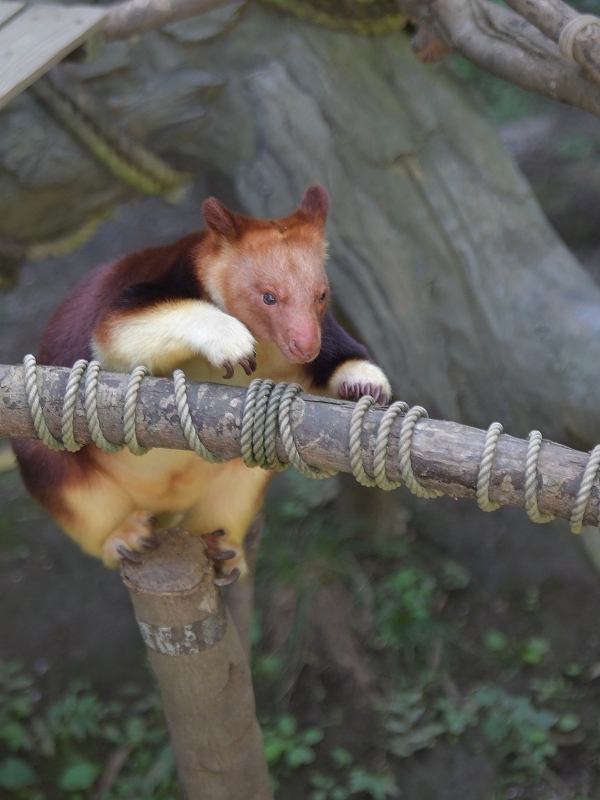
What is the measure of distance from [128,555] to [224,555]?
10.8 inches

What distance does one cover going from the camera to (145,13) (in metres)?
2.89

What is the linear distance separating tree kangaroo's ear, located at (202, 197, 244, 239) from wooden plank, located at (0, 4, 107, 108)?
867 millimetres

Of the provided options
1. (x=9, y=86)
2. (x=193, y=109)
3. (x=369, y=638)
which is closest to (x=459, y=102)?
(x=193, y=109)

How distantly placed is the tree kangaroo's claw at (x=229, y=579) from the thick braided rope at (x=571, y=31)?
70.1 inches

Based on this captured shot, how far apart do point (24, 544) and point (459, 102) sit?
10.2 ft

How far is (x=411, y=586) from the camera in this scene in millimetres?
4379

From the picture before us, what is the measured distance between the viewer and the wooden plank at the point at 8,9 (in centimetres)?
292

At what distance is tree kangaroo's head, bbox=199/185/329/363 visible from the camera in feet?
6.53

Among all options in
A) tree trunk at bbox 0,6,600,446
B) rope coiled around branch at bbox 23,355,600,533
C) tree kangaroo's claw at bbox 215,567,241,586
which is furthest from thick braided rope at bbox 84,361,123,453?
tree trunk at bbox 0,6,600,446

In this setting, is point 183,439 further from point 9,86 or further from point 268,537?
point 268,537

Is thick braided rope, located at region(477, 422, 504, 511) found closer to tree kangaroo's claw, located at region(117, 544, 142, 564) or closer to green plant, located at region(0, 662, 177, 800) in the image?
tree kangaroo's claw, located at region(117, 544, 142, 564)

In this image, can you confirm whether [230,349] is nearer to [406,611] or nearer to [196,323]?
[196,323]

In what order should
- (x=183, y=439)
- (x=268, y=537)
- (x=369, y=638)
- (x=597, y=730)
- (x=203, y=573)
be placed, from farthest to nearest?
(x=268, y=537) < (x=369, y=638) < (x=597, y=730) < (x=203, y=573) < (x=183, y=439)

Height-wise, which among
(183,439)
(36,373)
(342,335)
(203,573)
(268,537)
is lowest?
(268,537)
